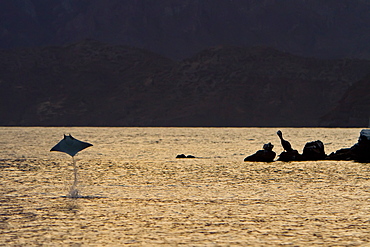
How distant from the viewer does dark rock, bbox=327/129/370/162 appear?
6316 cm

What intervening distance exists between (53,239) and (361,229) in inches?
463

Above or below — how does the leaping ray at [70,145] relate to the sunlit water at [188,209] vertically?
above

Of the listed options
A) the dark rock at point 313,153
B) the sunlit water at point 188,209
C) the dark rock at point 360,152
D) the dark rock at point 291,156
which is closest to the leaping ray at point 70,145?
the sunlit water at point 188,209

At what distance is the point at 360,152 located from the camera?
6538 centimetres

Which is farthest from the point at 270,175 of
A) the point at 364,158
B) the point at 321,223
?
the point at 321,223

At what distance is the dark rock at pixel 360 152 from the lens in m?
63.2

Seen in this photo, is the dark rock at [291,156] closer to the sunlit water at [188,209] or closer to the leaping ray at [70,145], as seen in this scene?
the sunlit water at [188,209]

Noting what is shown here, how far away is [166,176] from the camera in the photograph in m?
51.3

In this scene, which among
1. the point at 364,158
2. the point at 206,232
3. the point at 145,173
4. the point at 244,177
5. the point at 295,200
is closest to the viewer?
the point at 206,232

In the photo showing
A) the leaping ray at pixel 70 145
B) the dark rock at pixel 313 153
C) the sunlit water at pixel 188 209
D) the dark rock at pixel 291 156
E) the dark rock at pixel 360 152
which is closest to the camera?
the sunlit water at pixel 188 209

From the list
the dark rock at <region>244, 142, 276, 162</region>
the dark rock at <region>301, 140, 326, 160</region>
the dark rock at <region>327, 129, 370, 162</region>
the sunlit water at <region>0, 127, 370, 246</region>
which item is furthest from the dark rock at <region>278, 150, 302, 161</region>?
the sunlit water at <region>0, 127, 370, 246</region>

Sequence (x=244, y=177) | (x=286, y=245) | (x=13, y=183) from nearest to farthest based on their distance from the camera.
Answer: (x=286, y=245) < (x=13, y=183) < (x=244, y=177)

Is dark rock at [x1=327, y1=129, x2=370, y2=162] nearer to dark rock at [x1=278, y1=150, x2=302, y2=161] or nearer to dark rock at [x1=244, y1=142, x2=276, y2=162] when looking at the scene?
dark rock at [x1=278, y1=150, x2=302, y2=161]

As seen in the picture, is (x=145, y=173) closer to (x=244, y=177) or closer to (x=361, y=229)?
(x=244, y=177)
